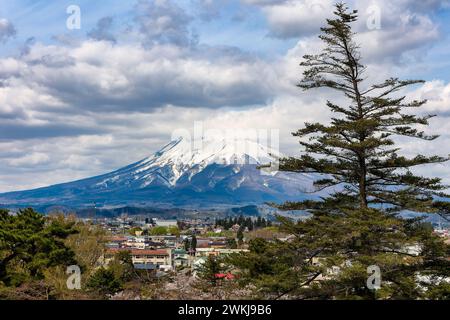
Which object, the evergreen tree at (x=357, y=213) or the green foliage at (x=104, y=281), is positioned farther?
the green foliage at (x=104, y=281)

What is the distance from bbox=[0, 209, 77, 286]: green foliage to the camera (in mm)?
18812

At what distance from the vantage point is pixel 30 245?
65.6 ft

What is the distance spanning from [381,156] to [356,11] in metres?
4.08

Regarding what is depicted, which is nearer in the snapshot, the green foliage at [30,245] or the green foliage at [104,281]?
the green foliage at [30,245]

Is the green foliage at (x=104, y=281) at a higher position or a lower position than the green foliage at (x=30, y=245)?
lower

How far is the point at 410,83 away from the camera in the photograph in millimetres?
15109

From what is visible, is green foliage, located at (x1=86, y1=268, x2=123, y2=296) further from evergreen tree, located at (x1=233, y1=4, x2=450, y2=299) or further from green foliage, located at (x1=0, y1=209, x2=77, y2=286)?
evergreen tree, located at (x1=233, y1=4, x2=450, y2=299)

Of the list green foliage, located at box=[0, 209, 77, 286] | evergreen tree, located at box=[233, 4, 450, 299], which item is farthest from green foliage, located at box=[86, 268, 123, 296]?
evergreen tree, located at box=[233, 4, 450, 299]

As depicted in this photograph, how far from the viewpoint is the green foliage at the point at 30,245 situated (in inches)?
741

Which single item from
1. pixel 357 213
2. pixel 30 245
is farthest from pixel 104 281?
pixel 357 213

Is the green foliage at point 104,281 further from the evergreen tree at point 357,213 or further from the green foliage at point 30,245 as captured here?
the evergreen tree at point 357,213

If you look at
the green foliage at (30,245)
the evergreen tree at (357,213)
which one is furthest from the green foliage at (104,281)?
the evergreen tree at (357,213)

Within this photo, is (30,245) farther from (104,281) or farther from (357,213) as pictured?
(357,213)

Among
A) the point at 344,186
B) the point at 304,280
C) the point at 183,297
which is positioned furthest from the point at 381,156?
the point at 183,297
